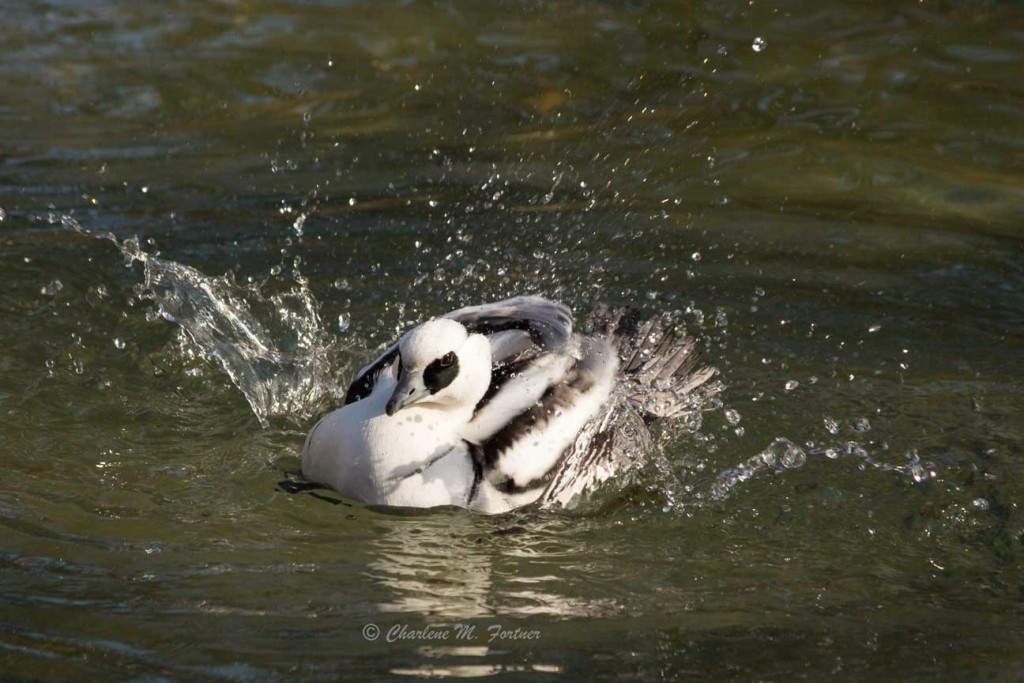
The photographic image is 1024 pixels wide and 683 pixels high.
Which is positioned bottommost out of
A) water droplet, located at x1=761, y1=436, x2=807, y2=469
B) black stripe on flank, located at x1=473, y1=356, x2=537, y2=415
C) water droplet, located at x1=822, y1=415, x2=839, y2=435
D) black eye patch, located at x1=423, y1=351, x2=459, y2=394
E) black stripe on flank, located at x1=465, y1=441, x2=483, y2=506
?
water droplet, located at x1=822, y1=415, x2=839, y2=435

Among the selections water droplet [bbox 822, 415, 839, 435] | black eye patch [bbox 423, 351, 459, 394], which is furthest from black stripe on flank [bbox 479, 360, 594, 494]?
water droplet [bbox 822, 415, 839, 435]

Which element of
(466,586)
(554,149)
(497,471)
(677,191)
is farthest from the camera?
(554,149)

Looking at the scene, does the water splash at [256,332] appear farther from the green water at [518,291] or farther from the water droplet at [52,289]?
the water droplet at [52,289]

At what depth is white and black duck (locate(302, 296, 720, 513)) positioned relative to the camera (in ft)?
16.2

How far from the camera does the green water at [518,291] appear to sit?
427cm

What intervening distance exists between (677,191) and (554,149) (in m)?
0.91

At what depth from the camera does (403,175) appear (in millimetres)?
7949

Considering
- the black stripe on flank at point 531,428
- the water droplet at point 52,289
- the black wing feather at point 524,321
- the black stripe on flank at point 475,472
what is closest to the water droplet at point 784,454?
the black stripe on flank at point 531,428

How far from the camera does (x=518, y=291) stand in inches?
265

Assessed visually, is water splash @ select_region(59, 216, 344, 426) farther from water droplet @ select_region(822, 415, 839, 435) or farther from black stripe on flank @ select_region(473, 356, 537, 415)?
water droplet @ select_region(822, 415, 839, 435)

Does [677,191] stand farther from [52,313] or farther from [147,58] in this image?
[147,58]

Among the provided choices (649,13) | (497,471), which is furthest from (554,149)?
(497,471)

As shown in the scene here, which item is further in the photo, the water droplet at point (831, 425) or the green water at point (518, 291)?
the water droplet at point (831, 425)

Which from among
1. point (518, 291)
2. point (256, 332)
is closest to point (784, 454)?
point (518, 291)
